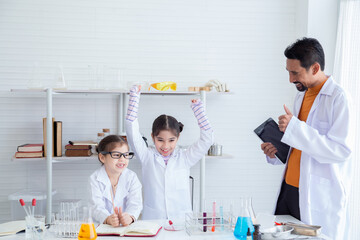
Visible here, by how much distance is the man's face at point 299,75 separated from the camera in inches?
101

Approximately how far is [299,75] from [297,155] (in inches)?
20.7

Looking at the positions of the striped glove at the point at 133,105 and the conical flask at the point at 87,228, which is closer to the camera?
the conical flask at the point at 87,228

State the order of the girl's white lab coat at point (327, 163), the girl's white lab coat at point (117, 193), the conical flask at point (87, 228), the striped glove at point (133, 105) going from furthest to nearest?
the striped glove at point (133, 105), the girl's white lab coat at point (117, 193), the girl's white lab coat at point (327, 163), the conical flask at point (87, 228)

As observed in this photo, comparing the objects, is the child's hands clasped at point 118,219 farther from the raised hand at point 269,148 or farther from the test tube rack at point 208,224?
the raised hand at point 269,148

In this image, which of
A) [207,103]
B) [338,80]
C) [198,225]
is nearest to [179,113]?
[207,103]

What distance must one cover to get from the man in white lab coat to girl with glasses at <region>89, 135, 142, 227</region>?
1.04 m

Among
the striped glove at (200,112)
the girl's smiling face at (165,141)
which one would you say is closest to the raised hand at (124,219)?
the girl's smiling face at (165,141)

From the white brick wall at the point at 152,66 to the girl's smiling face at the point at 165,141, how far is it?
1.22 meters

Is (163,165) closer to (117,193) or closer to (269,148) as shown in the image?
(117,193)

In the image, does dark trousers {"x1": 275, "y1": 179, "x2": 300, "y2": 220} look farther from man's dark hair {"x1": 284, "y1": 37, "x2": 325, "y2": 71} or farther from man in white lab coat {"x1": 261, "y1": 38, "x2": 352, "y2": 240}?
man's dark hair {"x1": 284, "y1": 37, "x2": 325, "y2": 71}

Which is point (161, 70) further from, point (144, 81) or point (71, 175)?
point (71, 175)

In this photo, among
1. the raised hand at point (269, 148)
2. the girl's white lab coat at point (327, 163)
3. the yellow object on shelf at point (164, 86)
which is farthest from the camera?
the yellow object on shelf at point (164, 86)

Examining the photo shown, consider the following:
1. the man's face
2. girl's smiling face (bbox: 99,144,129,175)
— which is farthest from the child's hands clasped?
the man's face

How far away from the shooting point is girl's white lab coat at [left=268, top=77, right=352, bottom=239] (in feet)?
7.81
